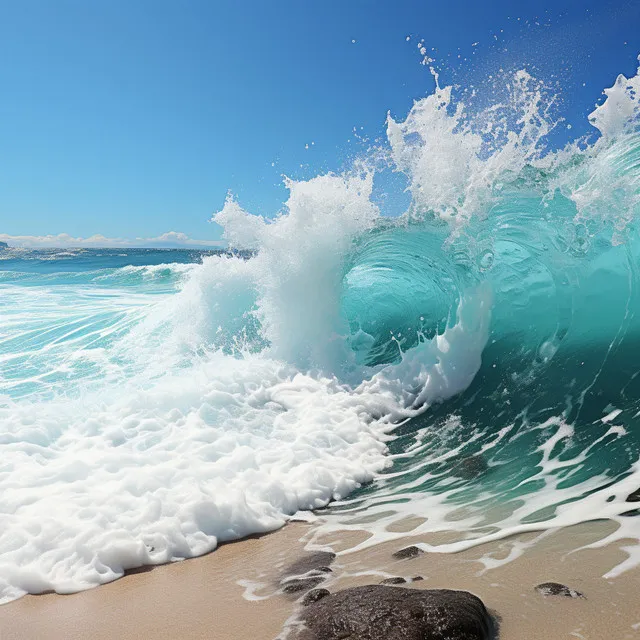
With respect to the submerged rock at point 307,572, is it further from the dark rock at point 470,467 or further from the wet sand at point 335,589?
the dark rock at point 470,467

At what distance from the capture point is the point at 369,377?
7.61m

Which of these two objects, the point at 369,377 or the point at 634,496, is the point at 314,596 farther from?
the point at 369,377

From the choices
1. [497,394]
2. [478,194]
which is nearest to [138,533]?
[497,394]

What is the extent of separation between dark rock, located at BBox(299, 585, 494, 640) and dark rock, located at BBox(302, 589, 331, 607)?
181 mm

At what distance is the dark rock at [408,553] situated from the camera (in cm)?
311

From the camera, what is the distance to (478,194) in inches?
295

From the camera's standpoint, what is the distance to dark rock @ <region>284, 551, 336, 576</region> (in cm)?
312

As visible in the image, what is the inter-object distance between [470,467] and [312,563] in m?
2.06

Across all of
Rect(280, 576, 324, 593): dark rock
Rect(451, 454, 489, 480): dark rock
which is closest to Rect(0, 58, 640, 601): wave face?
Rect(451, 454, 489, 480): dark rock

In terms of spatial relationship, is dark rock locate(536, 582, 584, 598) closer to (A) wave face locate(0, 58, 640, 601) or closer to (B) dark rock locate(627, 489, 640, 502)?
(A) wave face locate(0, 58, 640, 601)

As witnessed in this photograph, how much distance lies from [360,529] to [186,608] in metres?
1.32

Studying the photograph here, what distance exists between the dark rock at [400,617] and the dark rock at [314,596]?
0.18 metres

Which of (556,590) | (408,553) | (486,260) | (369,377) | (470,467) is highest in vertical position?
(486,260)

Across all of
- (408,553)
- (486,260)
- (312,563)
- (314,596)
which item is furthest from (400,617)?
(486,260)
